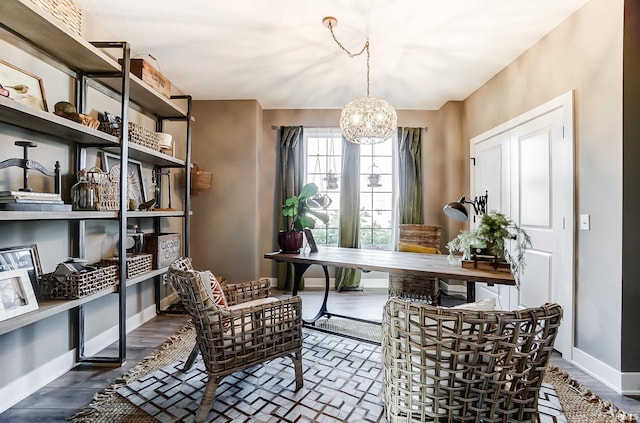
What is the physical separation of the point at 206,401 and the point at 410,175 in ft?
12.5

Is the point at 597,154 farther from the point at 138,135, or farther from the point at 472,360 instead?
the point at 138,135

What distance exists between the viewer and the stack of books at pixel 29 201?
156 centimetres

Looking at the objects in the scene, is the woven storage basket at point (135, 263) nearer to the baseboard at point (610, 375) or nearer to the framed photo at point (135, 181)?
the framed photo at point (135, 181)

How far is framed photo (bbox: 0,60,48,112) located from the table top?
184 centimetres

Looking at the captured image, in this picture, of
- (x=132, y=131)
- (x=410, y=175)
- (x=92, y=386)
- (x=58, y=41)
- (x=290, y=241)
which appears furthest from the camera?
(x=410, y=175)

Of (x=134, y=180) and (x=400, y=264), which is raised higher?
(x=134, y=180)

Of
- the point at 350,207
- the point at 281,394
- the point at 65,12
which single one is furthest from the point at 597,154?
the point at 65,12

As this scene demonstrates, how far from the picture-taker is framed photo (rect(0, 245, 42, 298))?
67.3 inches

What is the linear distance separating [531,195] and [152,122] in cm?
384

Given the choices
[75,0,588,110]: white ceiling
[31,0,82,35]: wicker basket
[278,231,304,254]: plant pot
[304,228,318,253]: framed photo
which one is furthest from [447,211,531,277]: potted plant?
[31,0,82,35]: wicker basket

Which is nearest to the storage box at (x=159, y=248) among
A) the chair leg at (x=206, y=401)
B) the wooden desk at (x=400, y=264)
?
the wooden desk at (x=400, y=264)

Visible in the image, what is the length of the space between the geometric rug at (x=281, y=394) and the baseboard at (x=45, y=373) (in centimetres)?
53

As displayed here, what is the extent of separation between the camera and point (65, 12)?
1830 millimetres

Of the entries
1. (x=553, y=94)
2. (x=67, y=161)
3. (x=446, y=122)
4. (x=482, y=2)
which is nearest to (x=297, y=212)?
(x=67, y=161)
